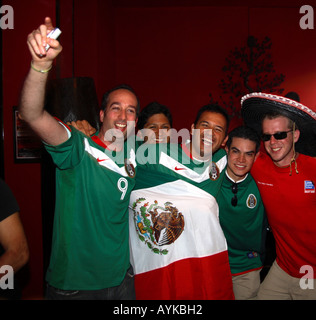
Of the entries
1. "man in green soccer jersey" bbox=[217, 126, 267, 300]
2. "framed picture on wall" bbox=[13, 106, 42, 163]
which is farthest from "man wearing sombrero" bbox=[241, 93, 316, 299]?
"framed picture on wall" bbox=[13, 106, 42, 163]

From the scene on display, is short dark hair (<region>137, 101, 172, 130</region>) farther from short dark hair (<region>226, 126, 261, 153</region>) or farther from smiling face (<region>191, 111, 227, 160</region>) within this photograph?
short dark hair (<region>226, 126, 261, 153</region>)

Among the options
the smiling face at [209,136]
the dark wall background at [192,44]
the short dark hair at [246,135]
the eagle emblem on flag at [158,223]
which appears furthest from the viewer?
the dark wall background at [192,44]

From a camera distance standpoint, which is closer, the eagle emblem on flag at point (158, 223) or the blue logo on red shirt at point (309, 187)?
the eagle emblem on flag at point (158, 223)

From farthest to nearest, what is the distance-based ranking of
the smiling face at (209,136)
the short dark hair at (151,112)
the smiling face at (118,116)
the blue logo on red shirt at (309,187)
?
the short dark hair at (151,112) < the smiling face at (209,136) < the blue logo on red shirt at (309,187) < the smiling face at (118,116)

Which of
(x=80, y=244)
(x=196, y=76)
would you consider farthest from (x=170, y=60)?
(x=80, y=244)

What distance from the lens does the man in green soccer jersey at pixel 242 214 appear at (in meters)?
2.33

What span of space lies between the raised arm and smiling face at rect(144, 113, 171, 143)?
1.32 meters

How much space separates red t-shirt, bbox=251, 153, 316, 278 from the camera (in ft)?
7.11

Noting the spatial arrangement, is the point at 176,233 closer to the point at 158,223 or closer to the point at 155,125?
the point at 158,223

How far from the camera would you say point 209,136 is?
2.26 metres

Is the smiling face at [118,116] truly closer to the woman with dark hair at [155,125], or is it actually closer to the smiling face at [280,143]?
the woman with dark hair at [155,125]

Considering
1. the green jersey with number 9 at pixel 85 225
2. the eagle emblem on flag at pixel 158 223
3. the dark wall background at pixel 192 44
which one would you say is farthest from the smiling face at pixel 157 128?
the dark wall background at pixel 192 44

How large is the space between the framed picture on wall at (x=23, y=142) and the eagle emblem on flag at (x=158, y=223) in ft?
5.09

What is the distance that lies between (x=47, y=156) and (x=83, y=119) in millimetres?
537
